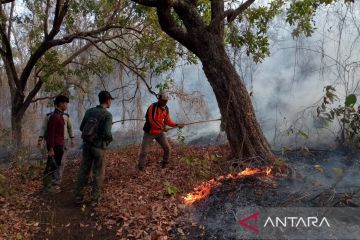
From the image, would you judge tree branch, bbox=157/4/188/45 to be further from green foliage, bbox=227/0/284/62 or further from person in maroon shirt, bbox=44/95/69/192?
person in maroon shirt, bbox=44/95/69/192

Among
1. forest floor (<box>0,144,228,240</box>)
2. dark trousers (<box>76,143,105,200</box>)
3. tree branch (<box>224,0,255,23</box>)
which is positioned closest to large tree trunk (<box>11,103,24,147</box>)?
forest floor (<box>0,144,228,240</box>)

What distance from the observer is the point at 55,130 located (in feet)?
24.4

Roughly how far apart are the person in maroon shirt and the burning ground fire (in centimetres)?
267

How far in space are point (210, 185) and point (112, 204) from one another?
167 centimetres

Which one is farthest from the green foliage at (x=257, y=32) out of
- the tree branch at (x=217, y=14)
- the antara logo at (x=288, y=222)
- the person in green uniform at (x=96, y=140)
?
the antara logo at (x=288, y=222)

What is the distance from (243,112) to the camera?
7406 millimetres

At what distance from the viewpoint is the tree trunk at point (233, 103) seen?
7352 millimetres

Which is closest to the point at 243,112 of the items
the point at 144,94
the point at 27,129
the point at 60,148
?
the point at 60,148

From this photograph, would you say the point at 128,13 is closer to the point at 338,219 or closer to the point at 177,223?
the point at 177,223

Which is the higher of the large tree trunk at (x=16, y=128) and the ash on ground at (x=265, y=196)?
the large tree trunk at (x=16, y=128)

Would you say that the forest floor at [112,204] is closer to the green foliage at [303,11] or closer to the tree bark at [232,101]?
the tree bark at [232,101]

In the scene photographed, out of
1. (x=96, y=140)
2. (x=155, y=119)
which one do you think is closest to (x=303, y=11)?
(x=155, y=119)

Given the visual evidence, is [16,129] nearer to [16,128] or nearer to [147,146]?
[16,128]

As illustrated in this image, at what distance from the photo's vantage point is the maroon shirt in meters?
7.40
